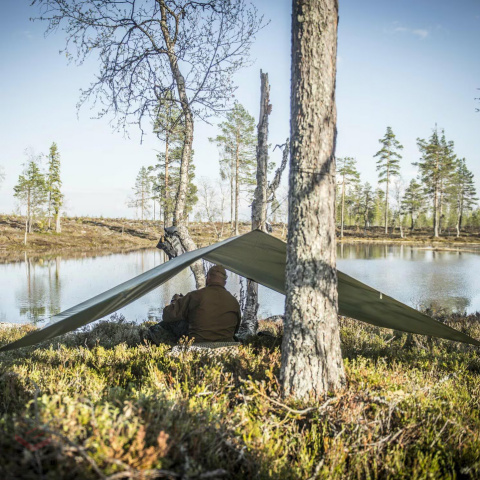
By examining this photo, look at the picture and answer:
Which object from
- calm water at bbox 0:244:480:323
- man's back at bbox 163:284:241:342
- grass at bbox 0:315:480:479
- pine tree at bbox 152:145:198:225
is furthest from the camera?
pine tree at bbox 152:145:198:225

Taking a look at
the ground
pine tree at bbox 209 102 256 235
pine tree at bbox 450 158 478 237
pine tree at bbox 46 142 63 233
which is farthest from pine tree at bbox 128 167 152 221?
pine tree at bbox 450 158 478 237

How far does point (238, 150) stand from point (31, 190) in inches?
1074

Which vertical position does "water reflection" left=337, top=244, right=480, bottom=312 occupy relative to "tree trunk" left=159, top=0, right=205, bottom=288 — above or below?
below

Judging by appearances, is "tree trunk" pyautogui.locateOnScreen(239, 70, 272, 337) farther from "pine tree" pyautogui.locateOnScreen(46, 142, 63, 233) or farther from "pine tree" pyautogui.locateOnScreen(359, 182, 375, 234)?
"pine tree" pyautogui.locateOnScreen(359, 182, 375, 234)

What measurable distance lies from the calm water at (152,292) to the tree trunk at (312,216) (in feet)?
28.7

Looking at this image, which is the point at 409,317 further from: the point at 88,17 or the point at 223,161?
the point at 223,161

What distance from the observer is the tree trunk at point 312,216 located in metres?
3.20

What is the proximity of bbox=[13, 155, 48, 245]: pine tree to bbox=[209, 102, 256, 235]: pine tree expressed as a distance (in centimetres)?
2440

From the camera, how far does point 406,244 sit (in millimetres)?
47000

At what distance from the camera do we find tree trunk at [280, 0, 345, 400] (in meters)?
3.20

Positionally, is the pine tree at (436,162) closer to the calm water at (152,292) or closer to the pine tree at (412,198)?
the pine tree at (412,198)

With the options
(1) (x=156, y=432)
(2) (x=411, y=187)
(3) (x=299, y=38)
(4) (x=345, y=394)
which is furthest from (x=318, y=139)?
(2) (x=411, y=187)

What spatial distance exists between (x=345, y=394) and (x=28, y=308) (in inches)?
564

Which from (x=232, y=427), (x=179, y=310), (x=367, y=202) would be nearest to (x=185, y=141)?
(x=179, y=310)
